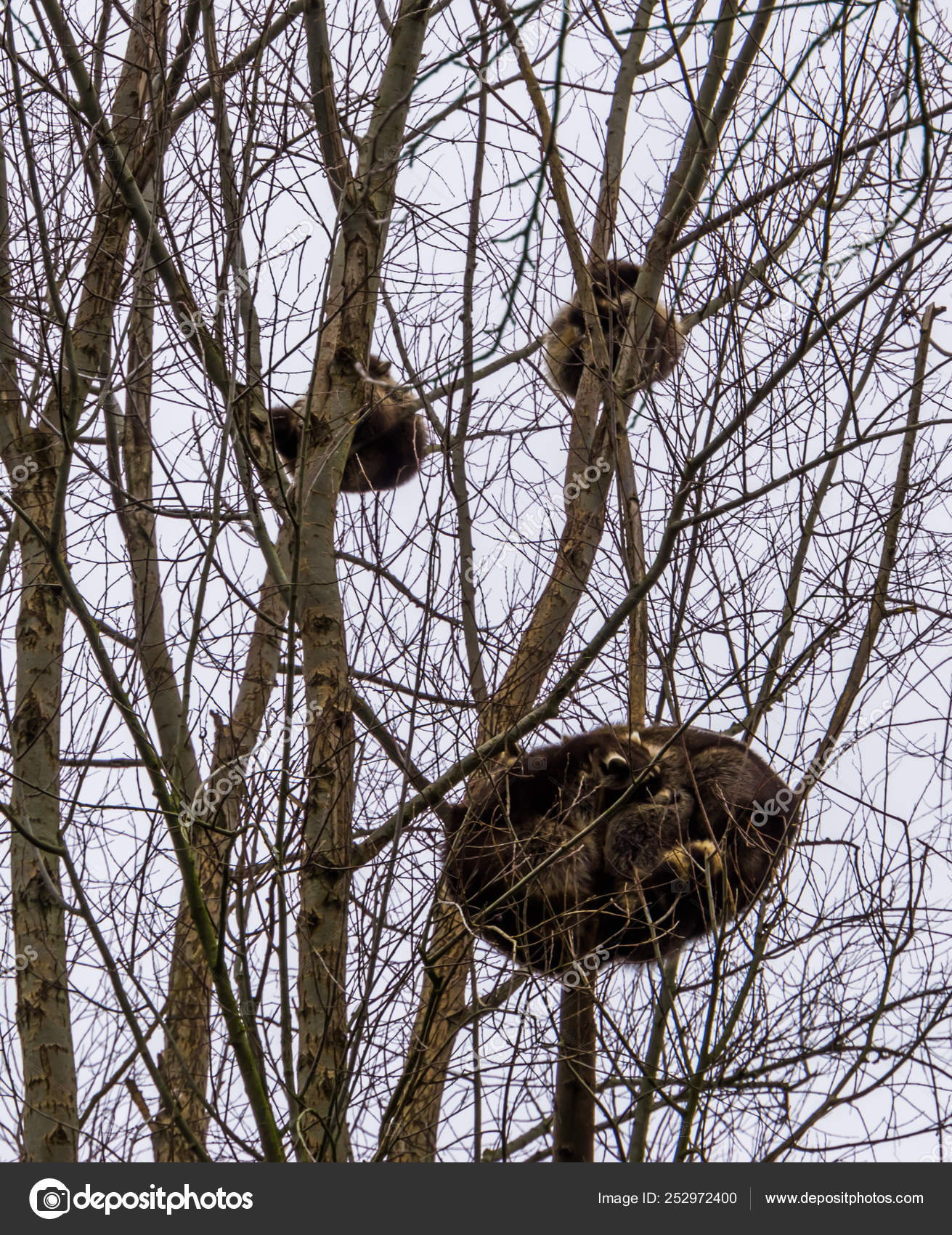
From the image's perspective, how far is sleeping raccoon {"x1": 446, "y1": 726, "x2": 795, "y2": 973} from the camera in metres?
4.40

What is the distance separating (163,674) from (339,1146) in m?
1.94

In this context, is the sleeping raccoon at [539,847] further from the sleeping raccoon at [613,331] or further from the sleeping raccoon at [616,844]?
the sleeping raccoon at [613,331]

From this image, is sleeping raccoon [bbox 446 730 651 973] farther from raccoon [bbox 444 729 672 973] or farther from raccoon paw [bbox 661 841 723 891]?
raccoon paw [bbox 661 841 723 891]

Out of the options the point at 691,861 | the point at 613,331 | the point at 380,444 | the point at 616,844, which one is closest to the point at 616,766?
the point at 616,844

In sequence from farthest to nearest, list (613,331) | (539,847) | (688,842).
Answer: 1. (613,331)
2. (688,842)
3. (539,847)

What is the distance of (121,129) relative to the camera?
5.49 m

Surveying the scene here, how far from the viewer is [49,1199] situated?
4.21 meters

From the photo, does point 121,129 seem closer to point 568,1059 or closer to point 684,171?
point 684,171

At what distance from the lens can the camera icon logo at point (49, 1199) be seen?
4.16 m

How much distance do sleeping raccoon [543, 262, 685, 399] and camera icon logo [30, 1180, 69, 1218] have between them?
3.50 m

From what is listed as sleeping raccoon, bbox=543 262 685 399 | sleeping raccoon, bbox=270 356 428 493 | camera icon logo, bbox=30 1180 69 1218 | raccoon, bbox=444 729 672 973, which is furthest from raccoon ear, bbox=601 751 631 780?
sleeping raccoon, bbox=270 356 428 493

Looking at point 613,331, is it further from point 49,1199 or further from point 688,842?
point 49,1199

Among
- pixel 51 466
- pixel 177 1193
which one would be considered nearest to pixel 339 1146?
pixel 177 1193

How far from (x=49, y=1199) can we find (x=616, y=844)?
243cm
